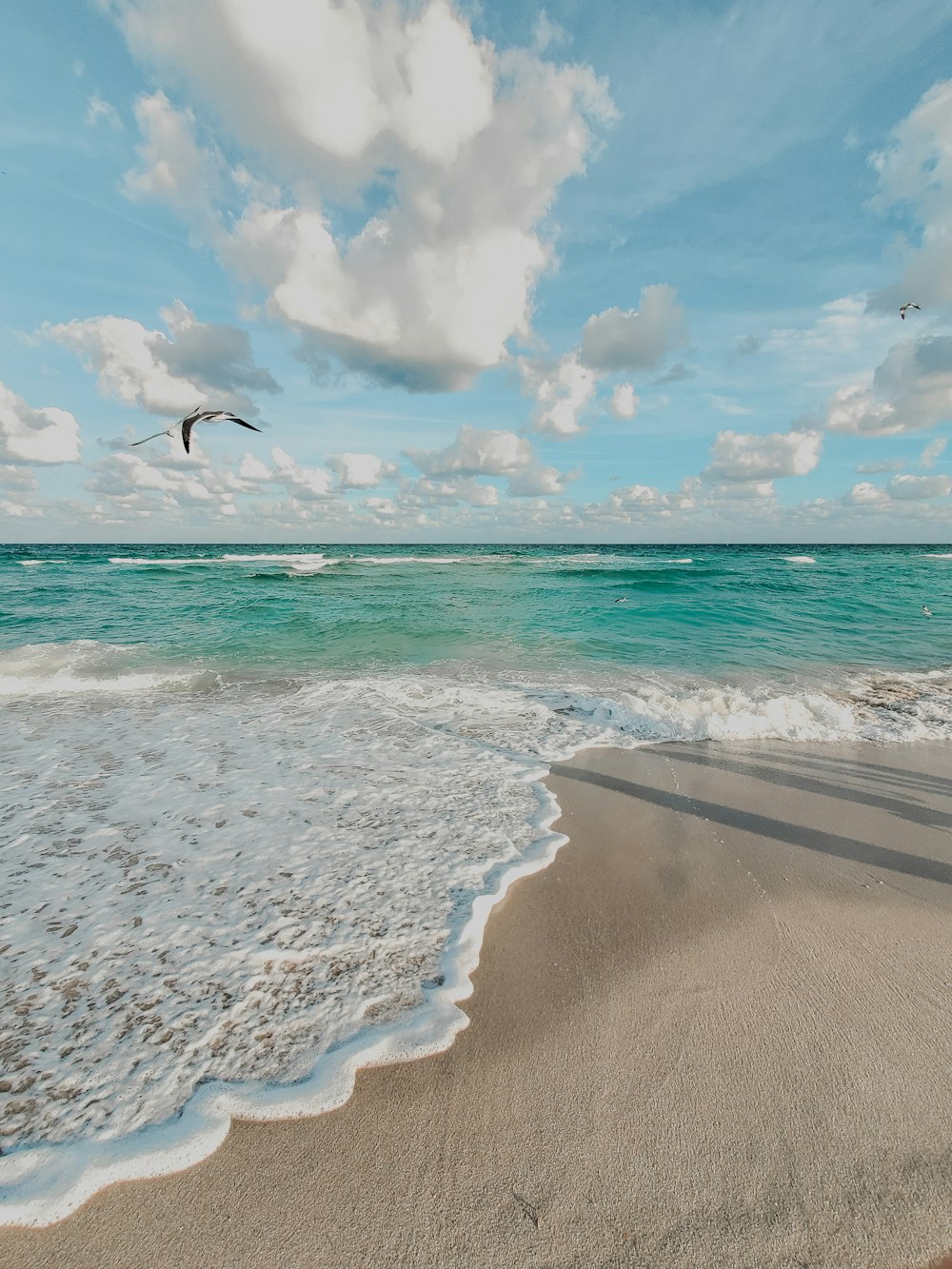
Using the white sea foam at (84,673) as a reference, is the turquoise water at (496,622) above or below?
above

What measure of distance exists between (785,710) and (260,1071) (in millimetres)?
7741

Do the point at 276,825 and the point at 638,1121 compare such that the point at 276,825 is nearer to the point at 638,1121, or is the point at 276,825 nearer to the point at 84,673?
the point at 638,1121

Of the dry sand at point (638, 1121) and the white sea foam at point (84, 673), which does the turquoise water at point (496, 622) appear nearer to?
the white sea foam at point (84, 673)

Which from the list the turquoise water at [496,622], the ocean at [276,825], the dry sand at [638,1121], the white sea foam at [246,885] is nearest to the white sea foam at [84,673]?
the ocean at [276,825]

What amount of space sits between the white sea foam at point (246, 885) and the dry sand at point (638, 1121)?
0.22 metres

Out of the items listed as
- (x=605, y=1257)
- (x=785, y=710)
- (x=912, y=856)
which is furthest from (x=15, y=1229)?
(x=785, y=710)

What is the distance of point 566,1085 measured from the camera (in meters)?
2.42

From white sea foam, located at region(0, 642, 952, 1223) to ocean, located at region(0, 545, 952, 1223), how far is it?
0.02 m

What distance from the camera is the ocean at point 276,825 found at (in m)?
2.54

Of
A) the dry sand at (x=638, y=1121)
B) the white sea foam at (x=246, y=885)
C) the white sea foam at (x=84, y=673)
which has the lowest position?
the white sea foam at (x=84, y=673)

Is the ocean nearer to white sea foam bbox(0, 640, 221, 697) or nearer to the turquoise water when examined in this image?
white sea foam bbox(0, 640, 221, 697)

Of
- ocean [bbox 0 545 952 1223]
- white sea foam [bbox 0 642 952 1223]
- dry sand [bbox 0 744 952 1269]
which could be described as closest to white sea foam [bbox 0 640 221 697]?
ocean [bbox 0 545 952 1223]

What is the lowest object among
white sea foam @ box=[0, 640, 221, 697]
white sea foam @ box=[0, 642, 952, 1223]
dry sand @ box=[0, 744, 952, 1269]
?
white sea foam @ box=[0, 640, 221, 697]

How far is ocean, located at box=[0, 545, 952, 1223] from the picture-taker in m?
2.54
